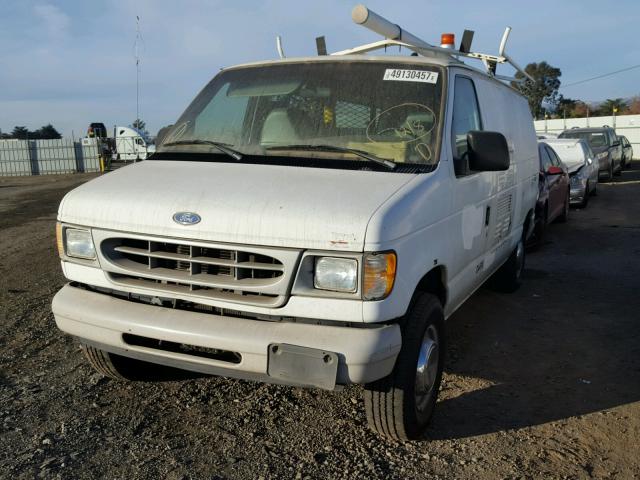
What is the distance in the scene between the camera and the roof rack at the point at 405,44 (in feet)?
14.8

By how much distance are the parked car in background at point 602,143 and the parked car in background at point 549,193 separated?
944 cm

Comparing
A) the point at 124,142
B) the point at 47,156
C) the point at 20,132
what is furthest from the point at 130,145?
the point at 20,132

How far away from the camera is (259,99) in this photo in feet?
13.8

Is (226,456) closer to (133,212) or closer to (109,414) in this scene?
(109,414)

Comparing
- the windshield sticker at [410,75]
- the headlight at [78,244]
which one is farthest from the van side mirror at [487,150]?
the headlight at [78,244]

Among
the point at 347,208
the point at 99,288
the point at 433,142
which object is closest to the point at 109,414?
the point at 99,288

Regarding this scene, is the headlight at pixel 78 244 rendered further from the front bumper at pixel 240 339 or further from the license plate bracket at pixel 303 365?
the license plate bracket at pixel 303 365

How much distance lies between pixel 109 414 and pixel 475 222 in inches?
107

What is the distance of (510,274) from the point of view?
6562mm

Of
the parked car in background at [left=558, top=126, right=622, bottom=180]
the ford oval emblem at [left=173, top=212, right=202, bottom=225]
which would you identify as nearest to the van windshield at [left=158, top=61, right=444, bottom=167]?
the ford oval emblem at [left=173, top=212, right=202, bottom=225]

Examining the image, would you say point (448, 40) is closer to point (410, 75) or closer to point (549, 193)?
point (410, 75)

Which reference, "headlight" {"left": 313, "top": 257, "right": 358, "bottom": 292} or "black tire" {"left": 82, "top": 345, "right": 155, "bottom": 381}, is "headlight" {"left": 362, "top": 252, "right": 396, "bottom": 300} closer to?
"headlight" {"left": 313, "top": 257, "right": 358, "bottom": 292}

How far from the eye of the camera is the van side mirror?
3.73 m

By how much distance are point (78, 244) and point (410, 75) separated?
2.28 meters
